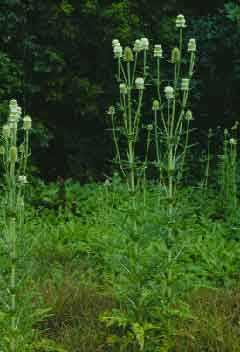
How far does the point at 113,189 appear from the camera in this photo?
7020mm

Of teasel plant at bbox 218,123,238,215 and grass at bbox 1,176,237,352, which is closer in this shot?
grass at bbox 1,176,237,352

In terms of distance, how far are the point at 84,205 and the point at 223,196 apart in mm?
1653

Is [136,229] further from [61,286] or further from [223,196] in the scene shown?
[223,196]

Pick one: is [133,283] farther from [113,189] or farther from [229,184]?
[229,184]

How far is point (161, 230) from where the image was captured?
3801mm

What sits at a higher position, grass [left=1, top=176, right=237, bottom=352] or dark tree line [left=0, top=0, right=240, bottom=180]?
dark tree line [left=0, top=0, right=240, bottom=180]

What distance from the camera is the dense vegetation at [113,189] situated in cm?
362

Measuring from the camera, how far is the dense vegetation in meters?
3.62

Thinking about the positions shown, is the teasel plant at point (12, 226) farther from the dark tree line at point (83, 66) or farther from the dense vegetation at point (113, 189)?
the dark tree line at point (83, 66)

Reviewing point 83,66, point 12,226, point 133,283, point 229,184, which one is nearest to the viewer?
point 12,226

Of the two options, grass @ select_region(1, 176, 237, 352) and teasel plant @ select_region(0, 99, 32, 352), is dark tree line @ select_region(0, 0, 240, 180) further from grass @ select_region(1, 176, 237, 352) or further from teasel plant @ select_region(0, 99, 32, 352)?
teasel plant @ select_region(0, 99, 32, 352)

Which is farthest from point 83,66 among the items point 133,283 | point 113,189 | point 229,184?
point 133,283

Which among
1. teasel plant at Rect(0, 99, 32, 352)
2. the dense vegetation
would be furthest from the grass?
teasel plant at Rect(0, 99, 32, 352)

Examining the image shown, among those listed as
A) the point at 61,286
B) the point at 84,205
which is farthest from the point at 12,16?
the point at 61,286
